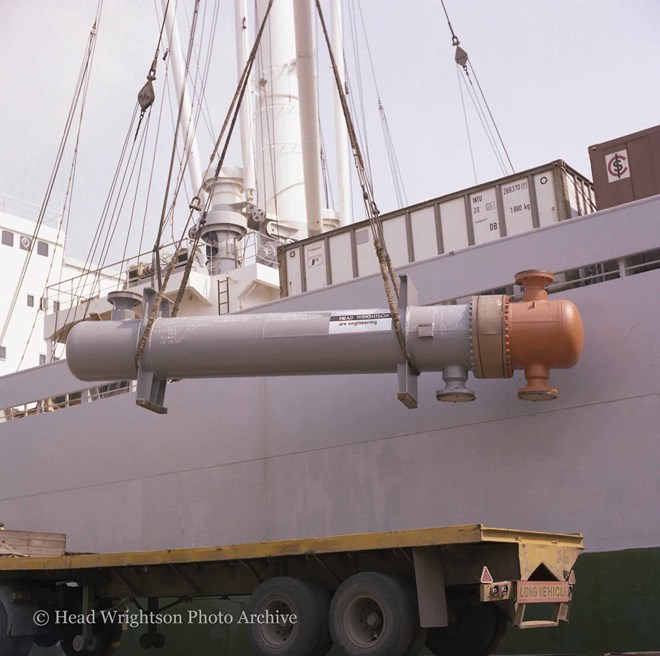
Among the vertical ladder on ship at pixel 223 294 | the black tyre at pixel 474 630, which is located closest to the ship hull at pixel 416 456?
the black tyre at pixel 474 630

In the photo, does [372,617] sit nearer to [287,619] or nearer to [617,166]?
[287,619]

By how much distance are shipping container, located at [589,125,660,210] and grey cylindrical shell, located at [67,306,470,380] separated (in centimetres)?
493

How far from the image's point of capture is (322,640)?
27.9 ft

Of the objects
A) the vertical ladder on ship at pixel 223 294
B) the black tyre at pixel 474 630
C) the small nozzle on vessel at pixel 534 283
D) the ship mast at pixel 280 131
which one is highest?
the ship mast at pixel 280 131

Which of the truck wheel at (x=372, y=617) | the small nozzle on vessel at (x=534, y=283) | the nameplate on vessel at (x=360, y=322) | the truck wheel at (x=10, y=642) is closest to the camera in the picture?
the truck wheel at (x=372, y=617)

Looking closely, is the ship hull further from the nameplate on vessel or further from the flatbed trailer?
the nameplate on vessel

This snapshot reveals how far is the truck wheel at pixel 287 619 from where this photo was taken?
8.41 meters

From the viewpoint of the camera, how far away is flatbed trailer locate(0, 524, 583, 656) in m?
7.97

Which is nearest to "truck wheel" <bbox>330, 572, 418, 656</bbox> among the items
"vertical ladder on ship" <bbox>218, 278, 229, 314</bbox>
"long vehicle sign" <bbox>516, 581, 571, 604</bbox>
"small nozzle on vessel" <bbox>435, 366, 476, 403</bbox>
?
"long vehicle sign" <bbox>516, 581, 571, 604</bbox>

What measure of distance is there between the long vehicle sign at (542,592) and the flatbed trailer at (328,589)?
0.01 meters

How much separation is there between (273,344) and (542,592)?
425 cm

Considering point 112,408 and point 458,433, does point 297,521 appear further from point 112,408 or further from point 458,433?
point 112,408

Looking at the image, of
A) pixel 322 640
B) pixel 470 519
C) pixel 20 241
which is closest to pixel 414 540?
pixel 322 640

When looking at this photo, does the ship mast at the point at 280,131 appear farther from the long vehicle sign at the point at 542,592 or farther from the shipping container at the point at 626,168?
the long vehicle sign at the point at 542,592
